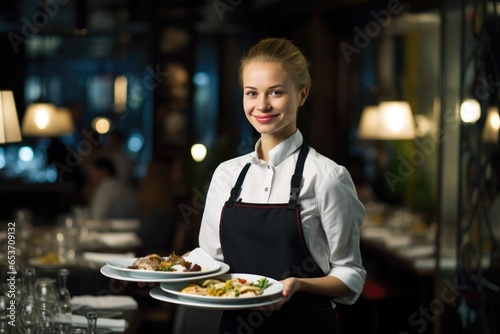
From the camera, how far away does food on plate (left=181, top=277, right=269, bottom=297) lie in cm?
221

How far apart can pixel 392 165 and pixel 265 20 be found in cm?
233

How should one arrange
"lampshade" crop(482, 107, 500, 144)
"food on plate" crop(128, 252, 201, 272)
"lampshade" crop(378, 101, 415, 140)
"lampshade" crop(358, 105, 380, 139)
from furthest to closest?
1. "lampshade" crop(358, 105, 380, 139)
2. "lampshade" crop(378, 101, 415, 140)
3. "lampshade" crop(482, 107, 500, 144)
4. "food on plate" crop(128, 252, 201, 272)

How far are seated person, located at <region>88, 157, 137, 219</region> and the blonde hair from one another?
16.7 ft

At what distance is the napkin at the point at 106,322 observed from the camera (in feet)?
10.2

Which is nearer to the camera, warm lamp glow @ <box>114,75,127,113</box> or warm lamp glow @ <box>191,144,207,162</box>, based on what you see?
warm lamp glow @ <box>191,144,207,162</box>

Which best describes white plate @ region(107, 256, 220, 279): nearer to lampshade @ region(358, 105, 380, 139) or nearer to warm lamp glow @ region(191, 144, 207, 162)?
lampshade @ region(358, 105, 380, 139)

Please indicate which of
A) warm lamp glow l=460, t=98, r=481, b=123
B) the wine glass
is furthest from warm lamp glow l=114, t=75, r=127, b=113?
the wine glass

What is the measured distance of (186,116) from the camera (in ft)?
33.1

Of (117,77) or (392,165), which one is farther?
(117,77)

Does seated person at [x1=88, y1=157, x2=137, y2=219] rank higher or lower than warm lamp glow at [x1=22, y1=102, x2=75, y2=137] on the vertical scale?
lower

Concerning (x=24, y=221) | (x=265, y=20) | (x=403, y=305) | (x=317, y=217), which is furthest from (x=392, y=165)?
(x=317, y=217)

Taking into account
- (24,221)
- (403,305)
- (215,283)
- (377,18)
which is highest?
(377,18)

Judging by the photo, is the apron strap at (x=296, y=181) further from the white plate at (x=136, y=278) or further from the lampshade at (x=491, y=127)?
the lampshade at (x=491, y=127)

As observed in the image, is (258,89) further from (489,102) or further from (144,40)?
(144,40)
